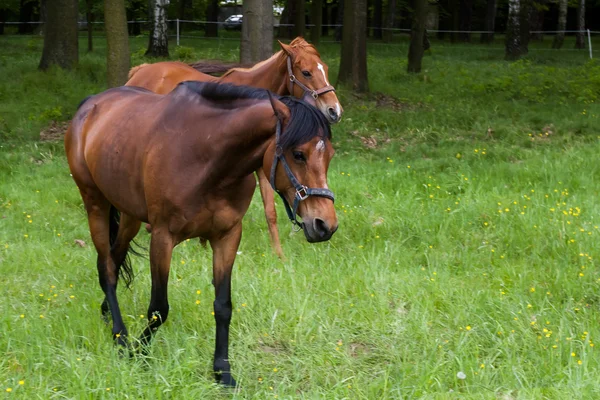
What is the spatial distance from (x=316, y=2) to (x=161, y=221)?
24675 millimetres

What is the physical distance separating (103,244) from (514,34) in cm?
2410

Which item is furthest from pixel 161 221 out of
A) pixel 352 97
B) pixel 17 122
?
pixel 352 97

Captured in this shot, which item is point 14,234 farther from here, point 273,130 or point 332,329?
point 273,130

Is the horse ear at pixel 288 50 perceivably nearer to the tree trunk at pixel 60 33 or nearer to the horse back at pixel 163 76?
the horse back at pixel 163 76

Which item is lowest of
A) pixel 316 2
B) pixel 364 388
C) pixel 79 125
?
pixel 364 388

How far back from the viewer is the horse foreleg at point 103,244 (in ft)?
17.9

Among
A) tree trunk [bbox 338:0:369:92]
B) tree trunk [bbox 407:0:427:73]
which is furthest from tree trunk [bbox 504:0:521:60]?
tree trunk [bbox 338:0:369:92]

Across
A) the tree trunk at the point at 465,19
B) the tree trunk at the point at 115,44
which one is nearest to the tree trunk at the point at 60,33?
the tree trunk at the point at 115,44

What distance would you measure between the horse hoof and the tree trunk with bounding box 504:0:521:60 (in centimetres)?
2419

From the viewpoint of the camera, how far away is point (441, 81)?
19812 millimetres

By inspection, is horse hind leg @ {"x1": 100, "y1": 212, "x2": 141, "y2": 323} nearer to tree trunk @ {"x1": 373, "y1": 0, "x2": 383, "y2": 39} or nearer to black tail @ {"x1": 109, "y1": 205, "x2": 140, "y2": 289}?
black tail @ {"x1": 109, "y1": 205, "x2": 140, "y2": 289}

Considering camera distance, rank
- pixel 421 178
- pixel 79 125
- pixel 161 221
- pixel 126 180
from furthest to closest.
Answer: pixel 421 178, pixel 79 125, pixel 126 180, pixel 161 221

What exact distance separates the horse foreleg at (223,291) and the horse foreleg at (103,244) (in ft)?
3.27

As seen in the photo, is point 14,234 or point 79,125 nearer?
point 79,125
